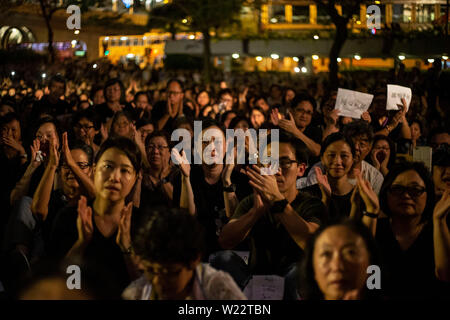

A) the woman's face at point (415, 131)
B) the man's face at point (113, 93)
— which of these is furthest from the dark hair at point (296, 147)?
the man's face at point (113, 93)

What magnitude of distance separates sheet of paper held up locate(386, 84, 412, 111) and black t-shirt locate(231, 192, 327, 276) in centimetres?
372

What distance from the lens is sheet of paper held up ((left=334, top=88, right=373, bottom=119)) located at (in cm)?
809

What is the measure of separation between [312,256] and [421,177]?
1527 mm

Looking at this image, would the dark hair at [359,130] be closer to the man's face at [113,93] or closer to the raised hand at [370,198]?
the raised hand at [370,198]

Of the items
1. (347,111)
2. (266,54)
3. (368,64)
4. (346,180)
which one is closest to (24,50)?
(266,54)

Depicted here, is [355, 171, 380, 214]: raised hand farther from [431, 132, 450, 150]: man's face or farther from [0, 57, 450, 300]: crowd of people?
[431, 132, 450, 150]: man's face

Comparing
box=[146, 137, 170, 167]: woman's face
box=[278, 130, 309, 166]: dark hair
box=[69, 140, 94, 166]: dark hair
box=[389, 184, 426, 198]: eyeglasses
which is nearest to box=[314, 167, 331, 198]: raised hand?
box=[278, 130, 309, 166]: dark hair

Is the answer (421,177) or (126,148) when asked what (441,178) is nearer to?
(421,177)

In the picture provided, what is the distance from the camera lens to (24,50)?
33.6 m

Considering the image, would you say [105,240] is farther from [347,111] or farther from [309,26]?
[309,26]

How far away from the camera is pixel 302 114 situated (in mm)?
8383

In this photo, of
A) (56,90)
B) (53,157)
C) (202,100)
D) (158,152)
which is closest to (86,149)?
(53,157)

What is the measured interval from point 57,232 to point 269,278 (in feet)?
4.31

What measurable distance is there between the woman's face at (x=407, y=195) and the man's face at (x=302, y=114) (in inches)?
157
